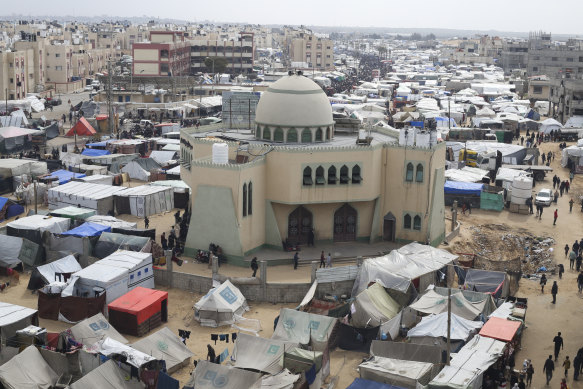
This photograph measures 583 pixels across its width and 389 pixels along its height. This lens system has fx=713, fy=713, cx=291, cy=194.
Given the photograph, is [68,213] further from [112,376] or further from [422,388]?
[422,388]

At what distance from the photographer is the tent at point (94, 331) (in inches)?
752

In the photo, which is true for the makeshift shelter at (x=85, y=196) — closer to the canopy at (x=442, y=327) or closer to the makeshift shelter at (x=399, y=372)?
the canopy at (x=442, y=327)

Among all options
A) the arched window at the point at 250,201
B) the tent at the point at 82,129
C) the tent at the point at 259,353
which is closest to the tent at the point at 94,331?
the tent at the point at 259,353

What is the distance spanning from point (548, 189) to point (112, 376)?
30.0 m

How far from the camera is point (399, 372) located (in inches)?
667

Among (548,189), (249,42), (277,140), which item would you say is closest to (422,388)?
(277,140)

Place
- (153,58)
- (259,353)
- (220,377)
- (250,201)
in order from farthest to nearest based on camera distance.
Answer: (153,58) → (250,201) → (259,353) → (220,377)

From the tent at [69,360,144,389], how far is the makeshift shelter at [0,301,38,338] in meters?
3.74

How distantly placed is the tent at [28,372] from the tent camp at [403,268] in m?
10.1

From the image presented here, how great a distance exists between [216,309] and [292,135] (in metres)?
9.41

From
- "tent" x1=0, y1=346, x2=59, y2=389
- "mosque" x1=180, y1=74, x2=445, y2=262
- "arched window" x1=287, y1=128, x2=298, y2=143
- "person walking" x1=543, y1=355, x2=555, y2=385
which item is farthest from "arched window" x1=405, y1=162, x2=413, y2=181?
"tent" x1=0, y1=346, x2=59, y2=389

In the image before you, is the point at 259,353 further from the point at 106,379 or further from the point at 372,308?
the point at 372,308

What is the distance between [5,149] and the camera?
44875 mm

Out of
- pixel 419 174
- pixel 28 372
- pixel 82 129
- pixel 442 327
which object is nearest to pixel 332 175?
pixel 419 174
